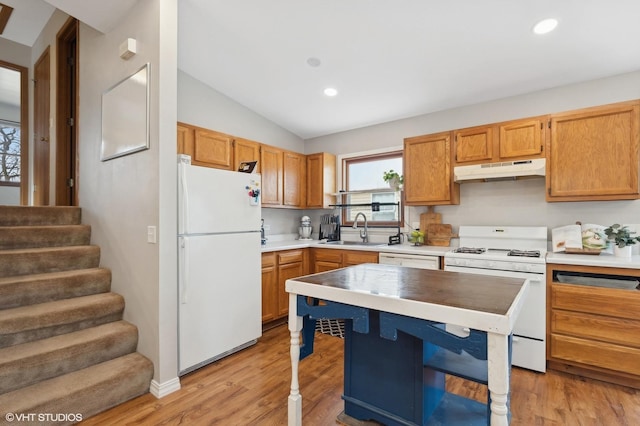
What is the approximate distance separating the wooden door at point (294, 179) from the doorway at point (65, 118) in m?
2.54

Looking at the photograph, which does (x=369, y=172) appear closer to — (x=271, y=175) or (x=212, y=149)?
(x=271, y=175)

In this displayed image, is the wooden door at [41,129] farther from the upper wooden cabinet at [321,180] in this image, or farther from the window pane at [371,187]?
the window pane at [371,187]

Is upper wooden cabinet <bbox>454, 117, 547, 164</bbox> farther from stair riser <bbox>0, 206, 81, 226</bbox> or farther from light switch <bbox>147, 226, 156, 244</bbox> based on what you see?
stair riser <bbox>0, 206, 81, 226</bbox>

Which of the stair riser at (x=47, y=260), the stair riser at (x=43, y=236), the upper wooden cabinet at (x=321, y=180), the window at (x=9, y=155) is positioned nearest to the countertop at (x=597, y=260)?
the upper wooden cabinet at (x=321, y=180)

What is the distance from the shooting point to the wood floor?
6.25 feet

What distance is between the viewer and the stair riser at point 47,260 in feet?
7.88

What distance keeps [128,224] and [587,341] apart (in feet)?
12.2

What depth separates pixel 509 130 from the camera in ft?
9.68

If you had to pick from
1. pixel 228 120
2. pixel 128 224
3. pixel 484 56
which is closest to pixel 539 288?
pixel 484 56

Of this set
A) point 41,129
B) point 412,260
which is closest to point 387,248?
point 412,260

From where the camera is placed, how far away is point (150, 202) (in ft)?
7.49

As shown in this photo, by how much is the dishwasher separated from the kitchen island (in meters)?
1.11

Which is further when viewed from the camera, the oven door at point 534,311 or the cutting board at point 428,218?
the cutting board at point 428,218

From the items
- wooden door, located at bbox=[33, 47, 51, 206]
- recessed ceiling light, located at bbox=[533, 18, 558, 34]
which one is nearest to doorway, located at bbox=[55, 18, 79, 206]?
wooden door, located at bbox=[33, 47, 51, 206]
